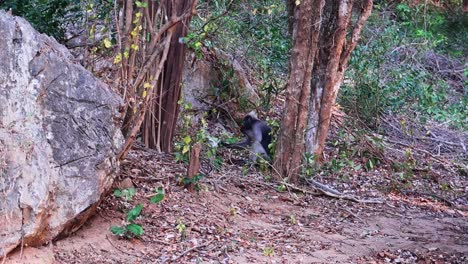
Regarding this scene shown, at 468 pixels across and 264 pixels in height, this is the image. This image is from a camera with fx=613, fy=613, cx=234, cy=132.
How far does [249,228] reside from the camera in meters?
6.56

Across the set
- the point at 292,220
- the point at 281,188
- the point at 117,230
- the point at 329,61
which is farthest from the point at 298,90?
the point at 117,230

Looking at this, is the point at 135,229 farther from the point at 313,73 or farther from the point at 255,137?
the point at 313,73

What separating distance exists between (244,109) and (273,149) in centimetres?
248

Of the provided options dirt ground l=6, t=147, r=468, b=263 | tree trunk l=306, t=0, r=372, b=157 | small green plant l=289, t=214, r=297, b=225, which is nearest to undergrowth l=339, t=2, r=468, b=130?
tree trunk l=306, t=0, r=372, b=157

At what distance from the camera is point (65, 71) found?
17.5 feet

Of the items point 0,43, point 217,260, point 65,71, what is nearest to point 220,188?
point 217,260

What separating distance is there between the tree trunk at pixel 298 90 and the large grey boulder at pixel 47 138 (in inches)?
133

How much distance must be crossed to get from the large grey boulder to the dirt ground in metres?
0.26

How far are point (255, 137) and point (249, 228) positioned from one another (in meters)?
3.48

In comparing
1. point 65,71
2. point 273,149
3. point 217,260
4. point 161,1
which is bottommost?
point 217,260

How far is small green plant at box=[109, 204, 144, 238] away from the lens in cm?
554

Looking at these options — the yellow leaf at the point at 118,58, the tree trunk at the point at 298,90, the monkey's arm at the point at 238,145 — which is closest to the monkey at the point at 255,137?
the monkey's arm at the point at 238,145

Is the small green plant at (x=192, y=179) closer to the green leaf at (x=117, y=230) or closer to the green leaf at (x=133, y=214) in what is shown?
the green leaf at (x=133, y=214)

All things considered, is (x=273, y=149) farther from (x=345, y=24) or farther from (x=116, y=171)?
(x=116, y=171)
